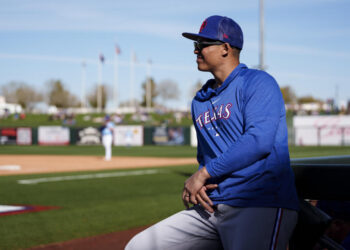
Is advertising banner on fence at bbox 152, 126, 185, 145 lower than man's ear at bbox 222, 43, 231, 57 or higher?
lower

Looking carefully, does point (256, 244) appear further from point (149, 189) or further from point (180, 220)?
point (149, 189)

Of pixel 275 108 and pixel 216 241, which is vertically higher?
pixel 275 108

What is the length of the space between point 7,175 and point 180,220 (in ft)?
43.9

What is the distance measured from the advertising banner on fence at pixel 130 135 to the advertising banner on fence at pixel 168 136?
3.55 ft

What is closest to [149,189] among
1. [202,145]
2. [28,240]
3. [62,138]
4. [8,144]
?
[28,240]

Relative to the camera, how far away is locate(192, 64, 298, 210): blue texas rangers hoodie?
214 centimetres

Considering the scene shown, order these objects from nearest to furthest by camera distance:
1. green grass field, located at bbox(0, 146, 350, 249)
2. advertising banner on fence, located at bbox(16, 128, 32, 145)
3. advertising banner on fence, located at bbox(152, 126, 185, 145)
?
green grass field, located at bbox(0, 146, 350, 249)
advertising banner on fence, located at bbox(152, 126, 185, 145)
advertising banner on fence, located at bbox(16, 128, 32, 145)

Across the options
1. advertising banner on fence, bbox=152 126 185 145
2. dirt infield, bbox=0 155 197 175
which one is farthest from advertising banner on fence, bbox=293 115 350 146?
dirt infield, bbox=0 155 197 175

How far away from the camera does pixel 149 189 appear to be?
428 inches

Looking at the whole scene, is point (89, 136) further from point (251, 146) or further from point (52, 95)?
point (52, 95)

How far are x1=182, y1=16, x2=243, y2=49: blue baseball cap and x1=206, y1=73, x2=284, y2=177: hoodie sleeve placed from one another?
0.25m

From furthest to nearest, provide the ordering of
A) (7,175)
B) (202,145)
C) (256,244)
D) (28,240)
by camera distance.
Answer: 1. (7,175)
2. (28,240)
3. (202,145)
4. (256,244)

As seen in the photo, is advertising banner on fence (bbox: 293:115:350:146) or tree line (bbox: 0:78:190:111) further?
tree line (bbox: 0:78:190:111)

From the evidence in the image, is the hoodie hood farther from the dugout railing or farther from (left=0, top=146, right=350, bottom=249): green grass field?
(left=0, top=146, right=350, bottom=249): green grass field
